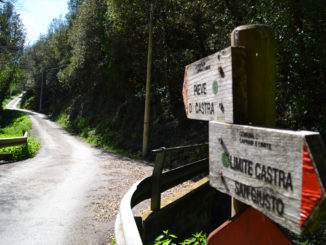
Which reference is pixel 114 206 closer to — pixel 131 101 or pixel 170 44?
Answer: pixel 170 44

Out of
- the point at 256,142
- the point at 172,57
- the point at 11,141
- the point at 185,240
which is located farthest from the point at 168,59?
the point at 256,142

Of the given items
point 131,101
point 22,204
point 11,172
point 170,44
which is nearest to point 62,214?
point 22,204

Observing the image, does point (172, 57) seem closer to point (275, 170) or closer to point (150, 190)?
point (150, 190)

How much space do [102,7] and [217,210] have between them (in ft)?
70.7

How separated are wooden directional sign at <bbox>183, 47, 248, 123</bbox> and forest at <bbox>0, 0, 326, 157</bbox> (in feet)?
22.7

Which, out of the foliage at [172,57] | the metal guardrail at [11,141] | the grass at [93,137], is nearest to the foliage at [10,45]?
the foliage at [172,57]

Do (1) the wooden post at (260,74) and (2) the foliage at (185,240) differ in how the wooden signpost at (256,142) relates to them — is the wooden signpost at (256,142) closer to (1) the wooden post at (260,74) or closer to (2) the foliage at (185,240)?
(1) the wooden post at (260,74)

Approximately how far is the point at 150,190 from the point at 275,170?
3446 mm

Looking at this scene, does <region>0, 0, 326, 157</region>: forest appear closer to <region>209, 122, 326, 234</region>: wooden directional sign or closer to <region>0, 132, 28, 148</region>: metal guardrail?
<region>0, 132, 28, 148</region>: metal guardrail

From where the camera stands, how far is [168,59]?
15.9 meters

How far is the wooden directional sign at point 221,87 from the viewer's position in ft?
5.33

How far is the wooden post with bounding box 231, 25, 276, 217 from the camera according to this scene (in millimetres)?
1671

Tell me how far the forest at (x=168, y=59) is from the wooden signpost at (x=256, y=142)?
702 cm

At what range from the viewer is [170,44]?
54.4 feet
